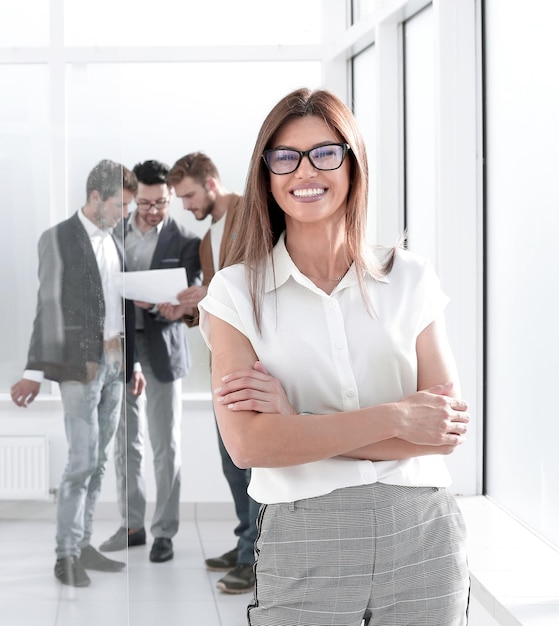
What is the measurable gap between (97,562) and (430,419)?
1.39m

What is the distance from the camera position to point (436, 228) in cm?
327

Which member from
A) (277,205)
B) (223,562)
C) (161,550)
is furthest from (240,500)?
(277,205)

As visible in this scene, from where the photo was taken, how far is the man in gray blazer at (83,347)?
2527mm

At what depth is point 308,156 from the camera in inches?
62.6

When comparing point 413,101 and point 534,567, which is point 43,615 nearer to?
point 534,567

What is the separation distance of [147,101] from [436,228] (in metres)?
2.55

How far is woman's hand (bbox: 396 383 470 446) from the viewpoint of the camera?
4.95 feet

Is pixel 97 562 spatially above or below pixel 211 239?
below

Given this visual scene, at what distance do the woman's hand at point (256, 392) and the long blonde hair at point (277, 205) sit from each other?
0.11 meters

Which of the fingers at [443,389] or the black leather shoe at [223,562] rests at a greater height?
the fingers at [443,389]

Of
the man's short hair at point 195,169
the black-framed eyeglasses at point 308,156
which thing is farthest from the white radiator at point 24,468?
the man's short hair at point 195,169

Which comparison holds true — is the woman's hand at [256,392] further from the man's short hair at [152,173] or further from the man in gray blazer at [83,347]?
the man's short hair at [152,173]

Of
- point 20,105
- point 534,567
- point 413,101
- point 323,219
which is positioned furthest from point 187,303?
point 323,219

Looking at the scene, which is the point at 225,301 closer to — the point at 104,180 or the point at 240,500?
the point at 104,180
